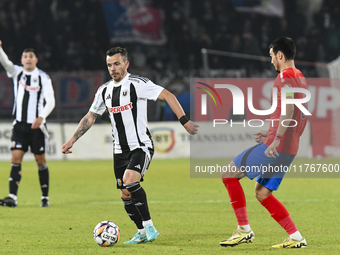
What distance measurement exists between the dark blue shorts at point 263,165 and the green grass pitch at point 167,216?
662mm

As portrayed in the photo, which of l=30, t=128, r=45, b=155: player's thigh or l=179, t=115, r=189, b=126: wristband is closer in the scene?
l=179, t=115, r=189, b=126: wristband

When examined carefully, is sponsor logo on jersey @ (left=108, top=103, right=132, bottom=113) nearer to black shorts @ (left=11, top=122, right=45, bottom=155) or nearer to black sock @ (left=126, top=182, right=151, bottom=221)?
black sock @ (left=126, top=182, right=151, bottom=221)

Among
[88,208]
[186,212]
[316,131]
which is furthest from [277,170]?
[316,131]

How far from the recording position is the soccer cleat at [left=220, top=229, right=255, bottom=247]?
558 cm

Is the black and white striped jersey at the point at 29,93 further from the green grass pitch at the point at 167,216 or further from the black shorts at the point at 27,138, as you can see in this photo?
the green grass pitch at the point at 167,216

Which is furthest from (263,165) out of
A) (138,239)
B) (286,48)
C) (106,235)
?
(106,235)

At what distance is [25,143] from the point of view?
9.04 metres

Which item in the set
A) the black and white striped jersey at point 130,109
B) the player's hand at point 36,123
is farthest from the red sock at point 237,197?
the player's hand at point 36,123

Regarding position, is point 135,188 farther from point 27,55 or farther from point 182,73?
point 182,73

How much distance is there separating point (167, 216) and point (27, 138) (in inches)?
107

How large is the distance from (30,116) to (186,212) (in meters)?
2.88

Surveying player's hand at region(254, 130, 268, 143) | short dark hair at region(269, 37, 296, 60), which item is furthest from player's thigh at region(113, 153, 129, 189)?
short dark hair at region(269, 37, 296, 60)

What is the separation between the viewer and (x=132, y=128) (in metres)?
5.88

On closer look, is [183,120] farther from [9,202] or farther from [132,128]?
[9,202]
